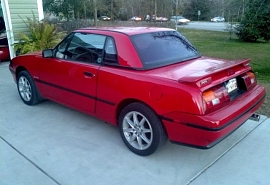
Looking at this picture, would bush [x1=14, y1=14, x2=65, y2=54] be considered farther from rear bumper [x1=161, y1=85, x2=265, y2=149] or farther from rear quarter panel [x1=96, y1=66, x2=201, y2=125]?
rear bumper [x1=161, y1=85, x2=265, y2=149]

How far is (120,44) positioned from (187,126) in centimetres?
135

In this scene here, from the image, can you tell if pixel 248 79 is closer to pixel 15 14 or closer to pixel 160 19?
pixel 15 14

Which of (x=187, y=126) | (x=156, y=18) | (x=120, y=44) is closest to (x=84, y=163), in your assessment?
(x=187, y=126)

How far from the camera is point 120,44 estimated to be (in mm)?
3119

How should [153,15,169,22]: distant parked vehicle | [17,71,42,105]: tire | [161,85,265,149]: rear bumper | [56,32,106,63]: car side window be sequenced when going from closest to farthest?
[161,85,265,149]: rear bumper < [56,32,106,63]: car side window < [17,71,42,105]: tire < [153,15,169,22]: distant parked vehicle

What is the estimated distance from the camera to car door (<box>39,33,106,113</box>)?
11.1 feet

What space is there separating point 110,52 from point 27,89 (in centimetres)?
226

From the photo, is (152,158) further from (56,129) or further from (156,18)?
(156,18)

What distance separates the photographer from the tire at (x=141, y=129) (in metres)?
2.79

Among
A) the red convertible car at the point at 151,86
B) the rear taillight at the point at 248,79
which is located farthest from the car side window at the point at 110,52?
the rear taillight at the point at 248,79

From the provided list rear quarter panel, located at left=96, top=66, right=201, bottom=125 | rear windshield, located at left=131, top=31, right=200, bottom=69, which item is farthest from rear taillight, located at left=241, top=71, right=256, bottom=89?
rear quarter panel, located at left=96, top=66, right=201, bottom=125

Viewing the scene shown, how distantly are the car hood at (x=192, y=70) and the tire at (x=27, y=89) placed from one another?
2.59 meters

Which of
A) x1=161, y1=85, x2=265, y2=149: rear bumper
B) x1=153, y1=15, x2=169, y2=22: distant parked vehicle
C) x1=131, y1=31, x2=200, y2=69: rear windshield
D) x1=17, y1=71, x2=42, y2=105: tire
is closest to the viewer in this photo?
x1=161, y1=85, x2=265, y2=149: rear bumper

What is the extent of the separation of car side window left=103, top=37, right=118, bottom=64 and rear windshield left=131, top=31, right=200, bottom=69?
0.28 metres
